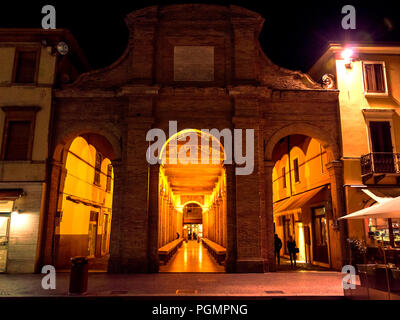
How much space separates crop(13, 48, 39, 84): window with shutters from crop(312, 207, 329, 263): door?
15686 mm

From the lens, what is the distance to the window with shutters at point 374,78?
674 inches

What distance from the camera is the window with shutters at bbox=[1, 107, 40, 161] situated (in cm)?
1590

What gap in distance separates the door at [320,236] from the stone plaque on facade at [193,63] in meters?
8.93

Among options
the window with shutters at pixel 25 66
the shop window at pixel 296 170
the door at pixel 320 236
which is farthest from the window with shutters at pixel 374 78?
the window with shutters at pixel 25 66

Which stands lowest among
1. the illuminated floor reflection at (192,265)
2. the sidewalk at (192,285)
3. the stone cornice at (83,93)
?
the sidewalk at (192,285)

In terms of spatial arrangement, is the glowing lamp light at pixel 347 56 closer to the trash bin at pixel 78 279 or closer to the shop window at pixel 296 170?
the shop window at pixel 296 170

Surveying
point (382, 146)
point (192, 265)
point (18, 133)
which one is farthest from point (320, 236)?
point (18, 133)

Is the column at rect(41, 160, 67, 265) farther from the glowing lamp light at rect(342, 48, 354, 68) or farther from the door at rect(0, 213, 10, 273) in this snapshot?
the glowing lamp light at rect(342, 48, 354, 68)

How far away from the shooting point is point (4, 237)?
15320 mm

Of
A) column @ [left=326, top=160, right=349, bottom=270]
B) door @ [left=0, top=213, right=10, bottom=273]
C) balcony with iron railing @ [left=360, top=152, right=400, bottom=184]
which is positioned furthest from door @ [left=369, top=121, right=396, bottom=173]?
door @ [left=0, top=213, right=10, bottom=273]

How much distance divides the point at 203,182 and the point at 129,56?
55.6 feet

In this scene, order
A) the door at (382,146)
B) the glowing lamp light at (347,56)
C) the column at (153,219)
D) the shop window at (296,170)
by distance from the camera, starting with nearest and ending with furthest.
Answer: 1. the column at (153,219)
2. the door at (382,146)
3. the glowing lamp light at (347,56)
4. the shop window at (296,170)

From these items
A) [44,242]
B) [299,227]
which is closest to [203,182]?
[299,227]

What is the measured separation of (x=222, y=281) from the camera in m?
12.2
